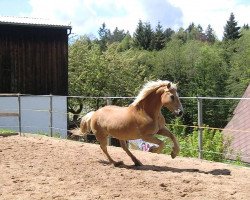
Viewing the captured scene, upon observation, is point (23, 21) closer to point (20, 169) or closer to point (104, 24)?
point (20, 169)

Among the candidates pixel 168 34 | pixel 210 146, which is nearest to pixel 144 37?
pixel 168 34

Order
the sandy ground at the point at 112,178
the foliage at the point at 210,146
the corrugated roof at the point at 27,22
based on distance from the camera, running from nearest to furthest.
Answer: the sandy ground at the point at 112,178 → the foliage at the point at 210,146 → the corrugated roof at the point at 27,22

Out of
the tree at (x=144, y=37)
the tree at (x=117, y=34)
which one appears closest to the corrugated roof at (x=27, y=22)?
the tree at (x=144, y=37)

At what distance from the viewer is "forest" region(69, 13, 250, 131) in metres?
37.6

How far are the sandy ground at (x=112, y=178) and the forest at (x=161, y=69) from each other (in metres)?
22.1

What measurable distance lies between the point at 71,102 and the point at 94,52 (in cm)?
767

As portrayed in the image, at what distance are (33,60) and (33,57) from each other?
16cm

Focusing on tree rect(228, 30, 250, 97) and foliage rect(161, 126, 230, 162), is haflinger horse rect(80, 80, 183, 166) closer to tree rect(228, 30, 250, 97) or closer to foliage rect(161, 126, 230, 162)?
foliage rect(161, 126, 230, 162)

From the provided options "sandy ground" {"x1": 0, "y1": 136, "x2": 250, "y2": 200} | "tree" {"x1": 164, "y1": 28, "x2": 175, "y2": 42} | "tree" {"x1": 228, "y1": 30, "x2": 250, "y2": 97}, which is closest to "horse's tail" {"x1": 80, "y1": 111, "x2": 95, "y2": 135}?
"sandy ground" {"x1": 0, "y1": 136, "x2": 250, "y2": 200}

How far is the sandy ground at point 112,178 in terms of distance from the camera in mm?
6691

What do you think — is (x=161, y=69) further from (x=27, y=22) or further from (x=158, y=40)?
(x=27, y=22)

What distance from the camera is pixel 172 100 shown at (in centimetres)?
831

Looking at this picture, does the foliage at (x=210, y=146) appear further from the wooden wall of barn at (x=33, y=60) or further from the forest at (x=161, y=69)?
the forest at (x=161, y=69)

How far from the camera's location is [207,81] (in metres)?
51.8
